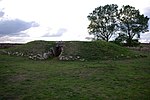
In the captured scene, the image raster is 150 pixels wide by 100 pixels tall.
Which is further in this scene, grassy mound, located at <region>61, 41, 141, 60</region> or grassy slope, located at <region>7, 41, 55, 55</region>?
grassy slope, located at <region>7, 41, 55, 55</region>

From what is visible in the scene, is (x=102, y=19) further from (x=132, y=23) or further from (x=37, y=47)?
(x=37, y=47)

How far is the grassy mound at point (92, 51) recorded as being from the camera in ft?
104

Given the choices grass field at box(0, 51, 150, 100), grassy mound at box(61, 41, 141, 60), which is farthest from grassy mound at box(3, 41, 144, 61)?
grass field at box(0, 51, 150, 100)

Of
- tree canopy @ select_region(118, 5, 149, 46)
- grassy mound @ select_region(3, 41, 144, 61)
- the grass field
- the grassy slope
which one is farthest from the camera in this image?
tree canopy @ select_region(118, 5, 149, 46)

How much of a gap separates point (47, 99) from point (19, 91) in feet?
7.73

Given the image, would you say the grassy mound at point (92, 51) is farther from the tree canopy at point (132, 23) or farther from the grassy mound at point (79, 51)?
the tree canopy at point (132, 23)

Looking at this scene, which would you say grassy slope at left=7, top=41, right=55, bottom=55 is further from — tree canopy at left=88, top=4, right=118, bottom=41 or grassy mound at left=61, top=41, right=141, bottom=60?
tree canopy at left=88, top=4, right=118, bottom=41

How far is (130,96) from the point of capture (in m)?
14.2

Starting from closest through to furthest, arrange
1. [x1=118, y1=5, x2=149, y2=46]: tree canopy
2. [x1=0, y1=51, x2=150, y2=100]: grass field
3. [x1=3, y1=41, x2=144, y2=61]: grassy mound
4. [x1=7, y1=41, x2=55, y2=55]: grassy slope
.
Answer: [x1=0, y1=51, x2=150, y2=100]: grass field < [x1=3, y1=41, x2=144, y2=61]: grassy mound < [x1=7, y1=41, x2=55, y2=55]: grassy slope < [x1=118, y1=5, x2=149, y2=46]: tree canopy

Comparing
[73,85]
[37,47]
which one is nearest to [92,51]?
[37,47]

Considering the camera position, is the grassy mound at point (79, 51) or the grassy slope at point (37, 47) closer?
the grassy mound at point (79, 51)

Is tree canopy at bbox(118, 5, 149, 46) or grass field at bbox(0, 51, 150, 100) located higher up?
→ tree canopy at bbox(118, 5, 149, 46)

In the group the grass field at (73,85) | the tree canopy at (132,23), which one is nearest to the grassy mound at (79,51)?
the grass field at (73,85)

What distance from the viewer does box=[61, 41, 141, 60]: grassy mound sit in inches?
1249
